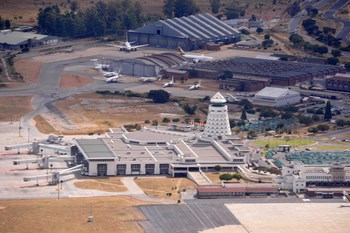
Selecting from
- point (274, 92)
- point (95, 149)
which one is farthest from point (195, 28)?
point (95, 149)

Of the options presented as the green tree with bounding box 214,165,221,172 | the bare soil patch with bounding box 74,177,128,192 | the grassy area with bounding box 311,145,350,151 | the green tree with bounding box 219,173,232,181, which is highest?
the green tree with bounding box 219,173,232,181

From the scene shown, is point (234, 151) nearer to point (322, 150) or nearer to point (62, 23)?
point (322, 150)

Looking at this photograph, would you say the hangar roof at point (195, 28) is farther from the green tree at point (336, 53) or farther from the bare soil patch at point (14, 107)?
the bare soil patch at point (14, 107)

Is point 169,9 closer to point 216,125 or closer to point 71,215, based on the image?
point 216,125

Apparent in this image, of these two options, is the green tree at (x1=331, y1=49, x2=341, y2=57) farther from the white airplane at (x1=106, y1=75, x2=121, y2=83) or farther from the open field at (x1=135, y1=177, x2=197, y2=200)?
the open field at (x1=135, y1=177, x2=197, y2=200)

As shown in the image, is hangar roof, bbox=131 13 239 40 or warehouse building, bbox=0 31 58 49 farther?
hangar roof, bbox=131 13 239 40

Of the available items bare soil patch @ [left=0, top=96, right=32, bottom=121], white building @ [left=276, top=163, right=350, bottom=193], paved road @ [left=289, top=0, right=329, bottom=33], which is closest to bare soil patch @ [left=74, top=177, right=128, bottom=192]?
white building @ [left=276, top=163, right=350, bottom=193]
